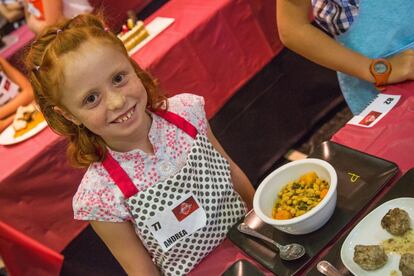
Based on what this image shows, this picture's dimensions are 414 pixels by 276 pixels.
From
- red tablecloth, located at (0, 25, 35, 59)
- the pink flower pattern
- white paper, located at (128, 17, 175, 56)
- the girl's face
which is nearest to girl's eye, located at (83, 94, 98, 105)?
the girl's face

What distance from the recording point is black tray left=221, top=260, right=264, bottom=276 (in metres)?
0.97

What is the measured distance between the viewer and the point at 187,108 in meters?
1.31

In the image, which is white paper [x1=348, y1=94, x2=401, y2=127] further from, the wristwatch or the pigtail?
the pigtail

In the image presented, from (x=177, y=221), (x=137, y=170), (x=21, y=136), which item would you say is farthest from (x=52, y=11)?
(x=177, y=221)

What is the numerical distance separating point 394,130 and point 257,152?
4.94ft

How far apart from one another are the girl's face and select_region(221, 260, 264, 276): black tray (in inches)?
14.9

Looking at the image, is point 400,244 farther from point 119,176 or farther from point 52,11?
point 52,11

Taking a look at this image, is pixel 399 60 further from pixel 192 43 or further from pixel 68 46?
pixel 192 43

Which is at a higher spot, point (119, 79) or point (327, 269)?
point (119, 79)

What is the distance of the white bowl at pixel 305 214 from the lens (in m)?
0.93

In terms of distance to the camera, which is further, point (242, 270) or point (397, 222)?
point (242, 270)

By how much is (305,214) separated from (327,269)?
11cm

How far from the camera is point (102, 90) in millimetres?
1024

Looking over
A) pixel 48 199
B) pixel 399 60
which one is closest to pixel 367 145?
pixel 399 60
